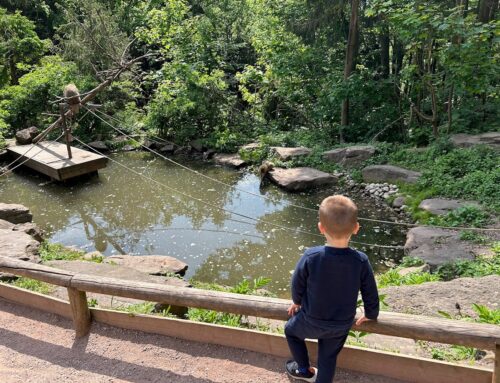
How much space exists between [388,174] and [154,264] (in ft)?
18.1

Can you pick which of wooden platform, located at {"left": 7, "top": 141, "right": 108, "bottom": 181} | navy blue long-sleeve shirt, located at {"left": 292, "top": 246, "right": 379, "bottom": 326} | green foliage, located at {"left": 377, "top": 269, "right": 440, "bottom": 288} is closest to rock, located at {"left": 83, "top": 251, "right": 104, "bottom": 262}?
wooden platform, located at {"left": 7, "top": 141, "right": 108, "bottom": 181}

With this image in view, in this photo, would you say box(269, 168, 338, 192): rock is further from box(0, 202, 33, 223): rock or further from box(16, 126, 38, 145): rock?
box(16, 126, 38, 145): rock

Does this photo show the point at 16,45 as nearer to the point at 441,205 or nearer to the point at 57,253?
the point at 57,253

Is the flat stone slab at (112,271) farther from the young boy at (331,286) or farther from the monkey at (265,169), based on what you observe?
the monkey at (265,169)

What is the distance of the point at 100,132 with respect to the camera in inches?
570

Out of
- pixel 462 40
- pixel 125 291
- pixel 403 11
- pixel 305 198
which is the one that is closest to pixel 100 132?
pixel 305 198

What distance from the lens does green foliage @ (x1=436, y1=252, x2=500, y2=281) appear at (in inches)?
221

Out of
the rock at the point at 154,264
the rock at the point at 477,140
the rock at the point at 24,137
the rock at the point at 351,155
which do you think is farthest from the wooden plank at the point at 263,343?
the rock at the point at 24,137

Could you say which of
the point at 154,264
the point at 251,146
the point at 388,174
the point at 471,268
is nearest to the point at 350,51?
the point at 251,146

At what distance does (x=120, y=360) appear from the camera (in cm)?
353

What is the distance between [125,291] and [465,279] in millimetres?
3670

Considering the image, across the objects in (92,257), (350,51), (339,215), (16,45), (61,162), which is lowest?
(92,257)

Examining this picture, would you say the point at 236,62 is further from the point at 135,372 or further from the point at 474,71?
the point at 135,372

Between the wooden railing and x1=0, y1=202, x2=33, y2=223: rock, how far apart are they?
4.52 m
